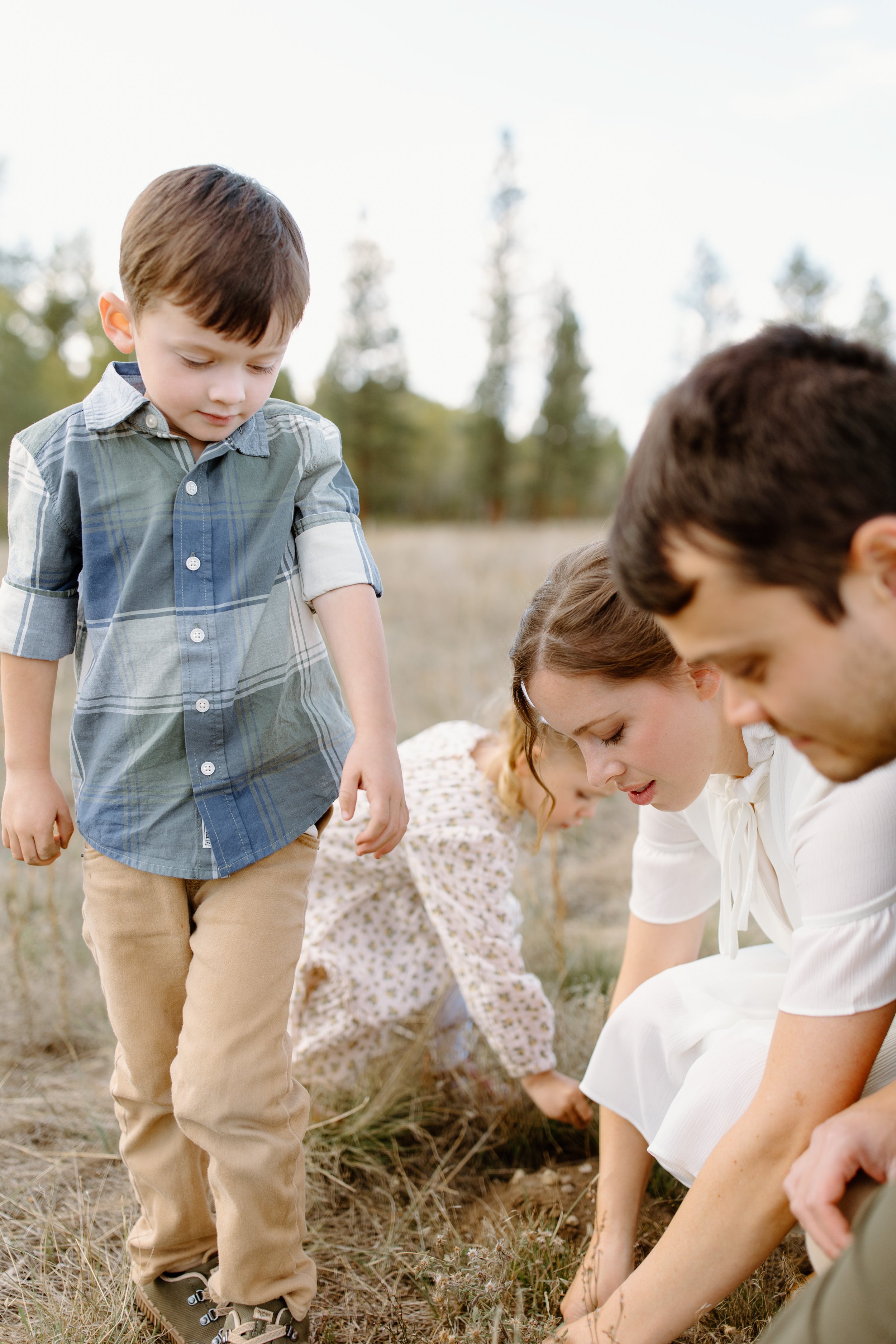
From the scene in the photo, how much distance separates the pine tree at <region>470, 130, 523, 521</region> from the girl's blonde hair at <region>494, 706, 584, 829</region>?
2983 cm

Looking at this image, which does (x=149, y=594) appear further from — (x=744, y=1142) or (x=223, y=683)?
(x=744, y=1142)

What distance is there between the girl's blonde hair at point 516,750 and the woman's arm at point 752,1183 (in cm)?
83

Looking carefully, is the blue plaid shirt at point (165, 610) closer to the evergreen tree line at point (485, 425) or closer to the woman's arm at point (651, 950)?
the woman's arm at point (651, 950)

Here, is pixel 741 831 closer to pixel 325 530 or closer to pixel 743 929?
pixel 743 929

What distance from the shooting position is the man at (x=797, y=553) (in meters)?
0.94

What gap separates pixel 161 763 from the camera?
1.56 metres

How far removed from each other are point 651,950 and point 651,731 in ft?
1.83

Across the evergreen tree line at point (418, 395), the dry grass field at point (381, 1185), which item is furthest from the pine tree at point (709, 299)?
the dry grass field at point (381, 1185)

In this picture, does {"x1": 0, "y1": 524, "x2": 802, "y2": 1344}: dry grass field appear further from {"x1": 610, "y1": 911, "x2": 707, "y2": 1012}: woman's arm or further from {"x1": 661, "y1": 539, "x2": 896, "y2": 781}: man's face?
{"x1": 661, "y1": 539, "x2": 896, "y2": 781}: man's face

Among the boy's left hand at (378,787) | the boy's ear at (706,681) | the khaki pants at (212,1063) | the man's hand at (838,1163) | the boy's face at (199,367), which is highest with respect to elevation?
the boy's face at (199,367)

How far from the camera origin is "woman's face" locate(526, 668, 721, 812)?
1.55 metres

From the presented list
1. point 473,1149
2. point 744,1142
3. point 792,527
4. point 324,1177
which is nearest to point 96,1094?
point 324,1177

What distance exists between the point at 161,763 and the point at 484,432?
31994 millimetres

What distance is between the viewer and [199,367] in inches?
57.7
